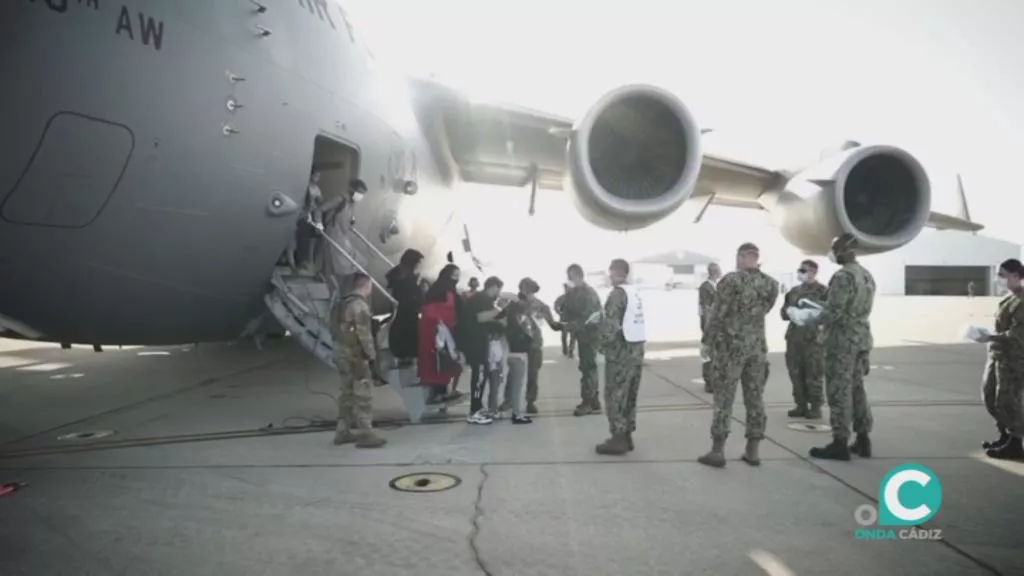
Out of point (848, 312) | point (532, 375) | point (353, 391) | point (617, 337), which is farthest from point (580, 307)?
point (848, 312)

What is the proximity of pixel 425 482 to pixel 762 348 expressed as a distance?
8.23 feet

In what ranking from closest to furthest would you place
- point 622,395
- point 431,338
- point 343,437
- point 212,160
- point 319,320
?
point 212,160 → point 622,395 → point 343,437 → point 319,320 → point 431,338

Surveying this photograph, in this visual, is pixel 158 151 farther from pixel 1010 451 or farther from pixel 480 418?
pixel 1010 451

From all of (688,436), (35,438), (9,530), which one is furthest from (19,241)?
(688,436)

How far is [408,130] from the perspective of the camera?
7855 mm

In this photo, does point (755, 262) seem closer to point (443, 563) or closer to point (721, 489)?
point (721, 489)

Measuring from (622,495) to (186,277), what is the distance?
3.66m

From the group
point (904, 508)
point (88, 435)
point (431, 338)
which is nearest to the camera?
point (904, 508)

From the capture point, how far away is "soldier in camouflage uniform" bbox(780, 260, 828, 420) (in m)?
6.44

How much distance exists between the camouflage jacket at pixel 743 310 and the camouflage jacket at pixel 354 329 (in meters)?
2.70

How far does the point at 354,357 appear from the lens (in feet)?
17.7

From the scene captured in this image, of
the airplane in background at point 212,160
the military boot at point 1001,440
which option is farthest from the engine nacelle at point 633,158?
the military boot at point 1001,440

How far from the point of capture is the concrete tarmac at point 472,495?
3033mm

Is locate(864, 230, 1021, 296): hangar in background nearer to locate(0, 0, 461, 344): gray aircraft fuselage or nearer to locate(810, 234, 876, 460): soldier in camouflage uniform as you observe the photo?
locate(810, 234, 876, 460): soldier in camouflage uniform
